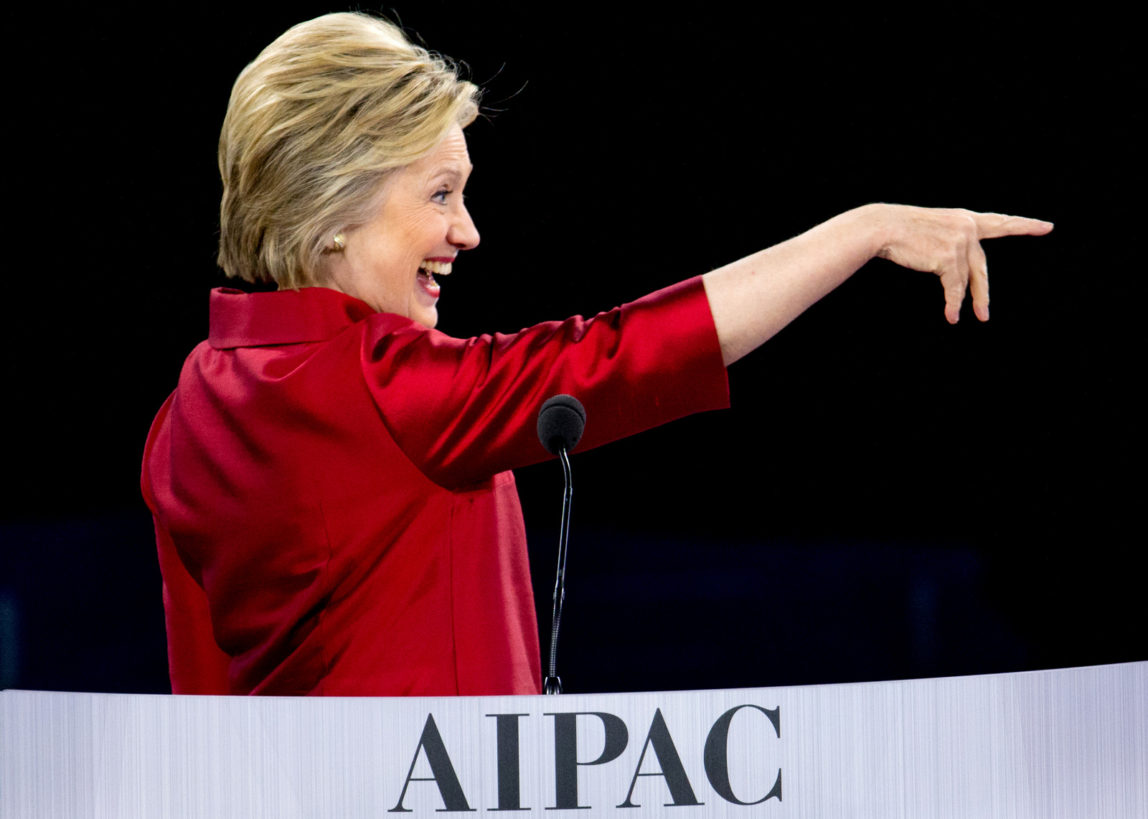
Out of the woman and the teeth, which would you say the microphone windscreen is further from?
the teeth

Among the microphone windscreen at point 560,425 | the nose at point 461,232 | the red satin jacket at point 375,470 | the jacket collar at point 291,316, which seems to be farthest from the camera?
the nose at point 461,232

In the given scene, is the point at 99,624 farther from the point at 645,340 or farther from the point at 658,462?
the point at 645,340

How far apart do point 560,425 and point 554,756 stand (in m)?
0.34

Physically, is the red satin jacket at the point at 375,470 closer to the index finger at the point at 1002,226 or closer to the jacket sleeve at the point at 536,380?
the jacket sleeve at the point at 536,380

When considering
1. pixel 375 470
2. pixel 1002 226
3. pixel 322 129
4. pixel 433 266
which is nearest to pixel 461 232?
pixel 433 266

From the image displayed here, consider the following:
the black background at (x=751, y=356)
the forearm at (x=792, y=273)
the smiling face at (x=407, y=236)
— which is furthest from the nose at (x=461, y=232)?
the black background at (x=751, y=356)

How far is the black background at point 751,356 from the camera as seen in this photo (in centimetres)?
310

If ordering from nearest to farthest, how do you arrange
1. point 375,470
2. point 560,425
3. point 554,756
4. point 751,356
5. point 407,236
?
point 554,756 < point 560,425 < point 375,470 < point 407,236 < point 751,356

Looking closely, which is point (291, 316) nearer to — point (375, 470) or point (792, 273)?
point (375, 470)

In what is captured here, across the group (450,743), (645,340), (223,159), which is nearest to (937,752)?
(450,743)

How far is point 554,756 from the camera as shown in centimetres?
111

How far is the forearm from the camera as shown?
4.43 ft

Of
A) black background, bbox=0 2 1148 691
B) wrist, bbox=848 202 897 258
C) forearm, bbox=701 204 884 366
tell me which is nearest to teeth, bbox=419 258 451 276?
forearm, bbox=701 204 884 366

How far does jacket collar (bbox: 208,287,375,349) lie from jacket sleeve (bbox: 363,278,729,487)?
9cm
